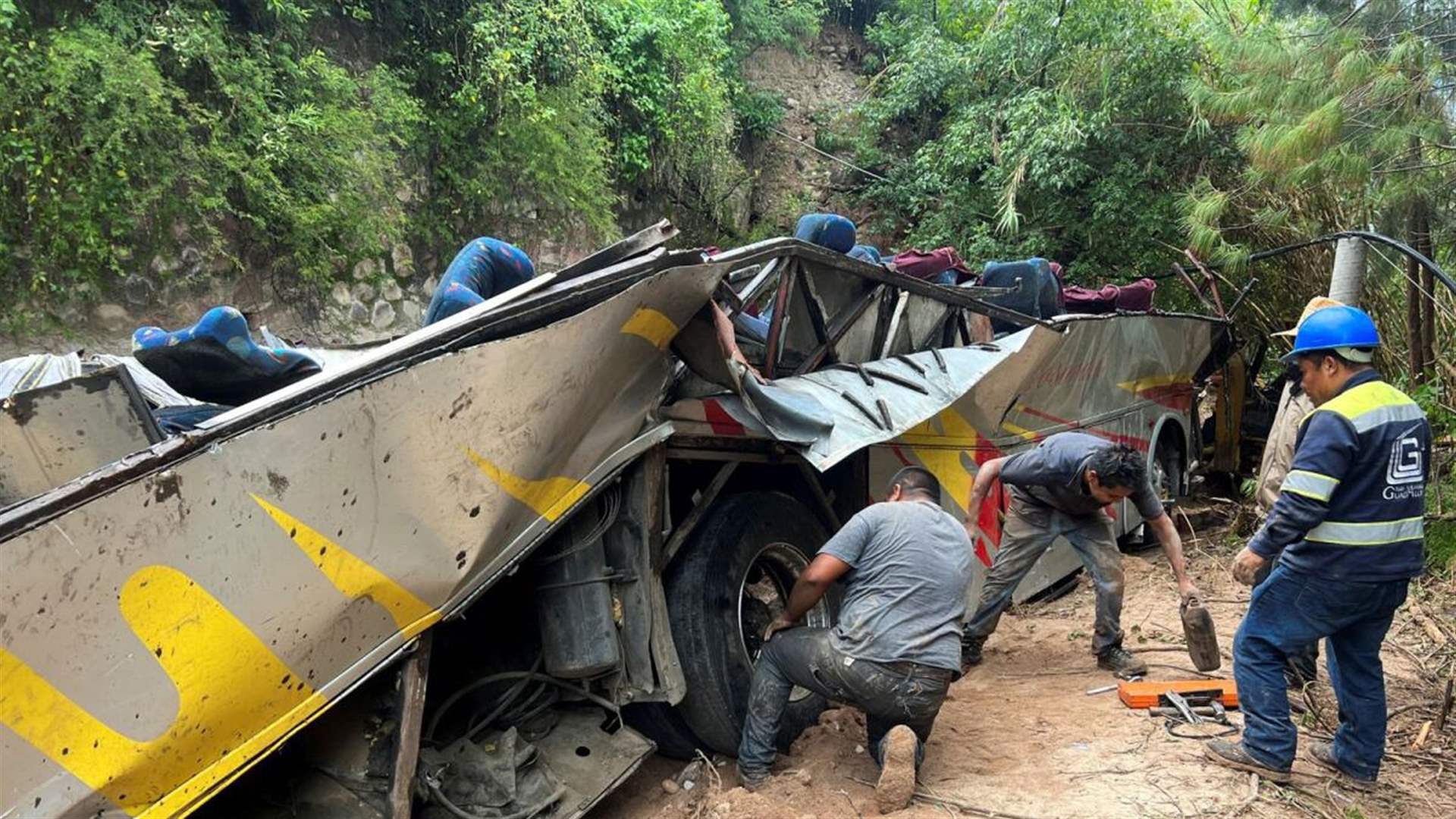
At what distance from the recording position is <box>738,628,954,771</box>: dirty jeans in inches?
122

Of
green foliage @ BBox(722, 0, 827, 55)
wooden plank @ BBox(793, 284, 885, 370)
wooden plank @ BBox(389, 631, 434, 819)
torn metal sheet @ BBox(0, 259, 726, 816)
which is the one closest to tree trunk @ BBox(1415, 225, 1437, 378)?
wooden plank @ BBox(793, 284, 885, 370)

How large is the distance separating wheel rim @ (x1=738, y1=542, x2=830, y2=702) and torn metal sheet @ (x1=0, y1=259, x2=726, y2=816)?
126 cm

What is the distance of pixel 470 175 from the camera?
328 inches

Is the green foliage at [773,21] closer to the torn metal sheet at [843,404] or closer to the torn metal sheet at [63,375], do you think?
the torn metal sheet at [843,404]

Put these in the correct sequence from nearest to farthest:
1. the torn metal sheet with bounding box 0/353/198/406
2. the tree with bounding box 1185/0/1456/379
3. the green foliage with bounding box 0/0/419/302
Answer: the torn metal sheet with bounding box 0/353/198/406 → the tree with bounding box 1185/0/1456/379 → the green foliage with bounding box 0/0/419/302

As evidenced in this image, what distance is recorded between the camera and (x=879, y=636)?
3105mm

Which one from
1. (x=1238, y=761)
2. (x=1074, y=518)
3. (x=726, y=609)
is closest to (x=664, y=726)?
(x=726, y=609)

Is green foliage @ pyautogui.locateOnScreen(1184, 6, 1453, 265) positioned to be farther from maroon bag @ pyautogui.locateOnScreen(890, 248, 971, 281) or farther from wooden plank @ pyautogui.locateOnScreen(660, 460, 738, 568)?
wooden plank @ pyautogui.locateOnScreen(660, 460, 738, 568)

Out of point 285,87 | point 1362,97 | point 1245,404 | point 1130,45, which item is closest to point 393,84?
point 285,87

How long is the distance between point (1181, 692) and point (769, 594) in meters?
1.82

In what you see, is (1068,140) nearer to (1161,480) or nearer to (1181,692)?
(1161,480)

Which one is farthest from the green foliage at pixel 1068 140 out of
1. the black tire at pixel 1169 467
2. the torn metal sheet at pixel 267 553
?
the torn metal sheet at pixel 267 553

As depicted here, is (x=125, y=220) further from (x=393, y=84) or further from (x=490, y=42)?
(x=490, y=42)

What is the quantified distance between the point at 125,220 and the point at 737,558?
4771mm
